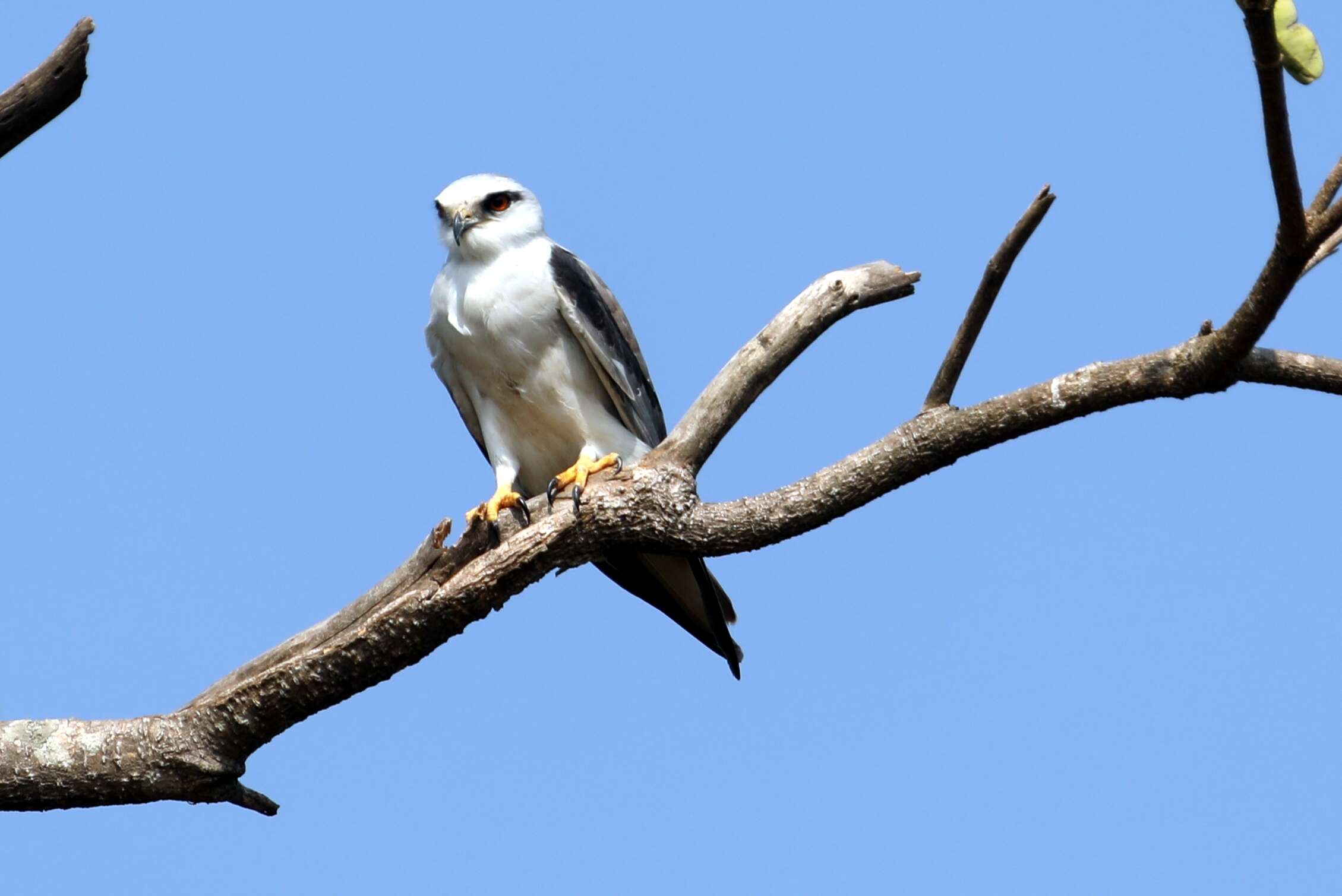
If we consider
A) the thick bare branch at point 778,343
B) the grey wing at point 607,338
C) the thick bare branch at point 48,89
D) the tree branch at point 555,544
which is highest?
the thick bare branch at point 48,89

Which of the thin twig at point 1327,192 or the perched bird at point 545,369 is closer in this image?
the thin twig at point 1327,192

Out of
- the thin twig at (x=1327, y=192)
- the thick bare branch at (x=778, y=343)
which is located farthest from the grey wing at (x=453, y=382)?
the thin twig at (x=1327, y=192)

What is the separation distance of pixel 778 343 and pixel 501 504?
4.82 ft

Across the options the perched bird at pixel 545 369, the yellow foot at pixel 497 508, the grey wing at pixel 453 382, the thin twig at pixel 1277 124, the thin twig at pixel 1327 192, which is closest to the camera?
the thin twig at pixel 1277 124

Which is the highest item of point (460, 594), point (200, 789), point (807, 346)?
point (807, 346)

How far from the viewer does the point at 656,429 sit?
6195 mm

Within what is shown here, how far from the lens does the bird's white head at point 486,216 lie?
6168 millimetres

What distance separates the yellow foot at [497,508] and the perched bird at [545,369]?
6 cm

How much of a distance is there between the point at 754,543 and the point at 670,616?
5.02ft

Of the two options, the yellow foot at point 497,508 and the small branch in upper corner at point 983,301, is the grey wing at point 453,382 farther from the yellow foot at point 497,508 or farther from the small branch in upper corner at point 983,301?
the small branch in upper corner at point 983,301

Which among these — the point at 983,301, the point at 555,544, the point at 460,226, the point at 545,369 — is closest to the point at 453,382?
the point at 545,369

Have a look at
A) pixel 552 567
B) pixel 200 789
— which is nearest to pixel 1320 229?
pixel 552 567

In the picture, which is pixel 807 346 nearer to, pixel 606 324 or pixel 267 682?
pixel 606 324

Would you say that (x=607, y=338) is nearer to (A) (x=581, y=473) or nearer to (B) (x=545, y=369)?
(B) (x=545, y=369)
